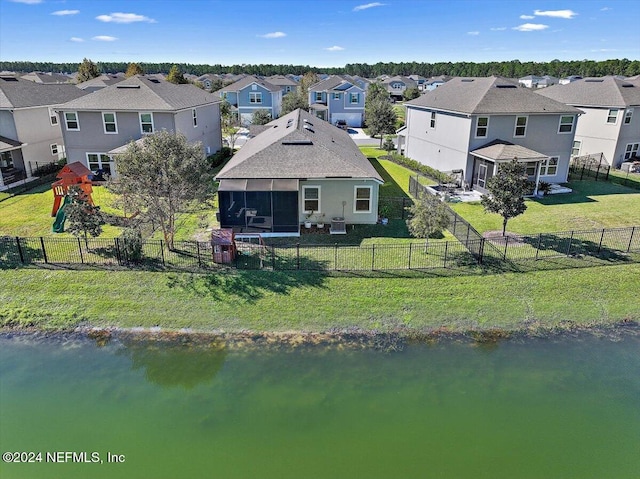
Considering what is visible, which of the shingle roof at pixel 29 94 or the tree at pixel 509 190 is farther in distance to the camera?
the shingle roof at pixel 29 94

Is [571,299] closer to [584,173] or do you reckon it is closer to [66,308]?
[66,308]

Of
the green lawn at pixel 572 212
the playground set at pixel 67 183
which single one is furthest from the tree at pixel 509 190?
the playground set at pixel 67 183

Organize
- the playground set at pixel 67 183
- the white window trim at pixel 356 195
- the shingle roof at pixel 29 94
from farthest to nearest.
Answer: the shingle roof at pixel 29 94 → the playground set at pixel 67 183 → the white window trim at pixel 356 195

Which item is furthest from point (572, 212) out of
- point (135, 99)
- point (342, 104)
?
point (342, 104)

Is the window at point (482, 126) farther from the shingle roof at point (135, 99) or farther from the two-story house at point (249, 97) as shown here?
the two-story house at point (249, 97)

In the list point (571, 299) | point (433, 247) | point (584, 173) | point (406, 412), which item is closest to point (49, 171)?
point (433, 247)

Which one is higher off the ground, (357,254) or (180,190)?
(180,190)
